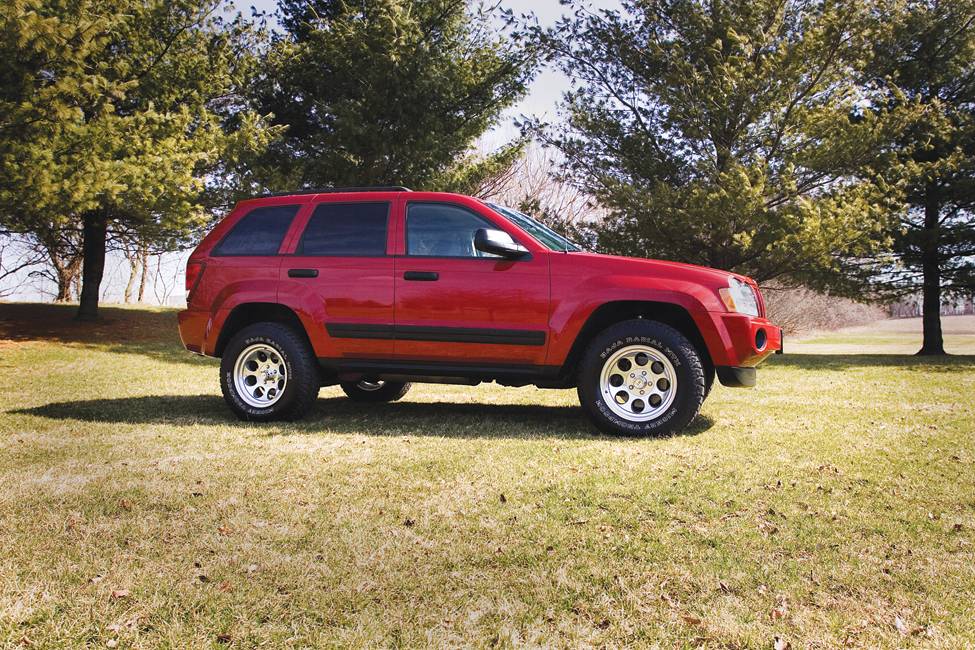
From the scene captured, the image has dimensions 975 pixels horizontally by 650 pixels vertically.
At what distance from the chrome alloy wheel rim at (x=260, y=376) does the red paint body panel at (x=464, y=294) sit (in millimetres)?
421

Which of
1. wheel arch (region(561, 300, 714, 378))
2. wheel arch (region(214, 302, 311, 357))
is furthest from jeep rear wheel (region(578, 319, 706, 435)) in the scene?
wheel arch (region(214, 302, 311, 357))

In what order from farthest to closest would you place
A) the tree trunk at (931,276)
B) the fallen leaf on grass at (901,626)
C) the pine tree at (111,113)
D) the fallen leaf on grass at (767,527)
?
1. the tree trunk at (931,276)
2. the pine tree at (111,113)
3. the fallen leaf on grass at (767,527)
4. the fallen leaf on grass at (901,626)

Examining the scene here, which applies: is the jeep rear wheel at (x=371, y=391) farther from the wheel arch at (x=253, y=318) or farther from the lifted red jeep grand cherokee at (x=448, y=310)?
the wheel arch at (x=253, y=318)

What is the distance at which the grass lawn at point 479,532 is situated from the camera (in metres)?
2.61

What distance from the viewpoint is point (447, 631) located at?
8.36ft

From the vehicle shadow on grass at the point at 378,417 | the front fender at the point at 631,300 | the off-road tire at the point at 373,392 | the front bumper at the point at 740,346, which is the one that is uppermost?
the front fender at the point at 631,300

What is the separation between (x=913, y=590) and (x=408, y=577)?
214 cm

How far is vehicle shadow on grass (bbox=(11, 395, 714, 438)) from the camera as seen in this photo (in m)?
6.28

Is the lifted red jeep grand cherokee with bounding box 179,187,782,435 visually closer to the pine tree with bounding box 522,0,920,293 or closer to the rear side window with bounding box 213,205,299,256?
the rear side window with bounding box 213,205,299,256

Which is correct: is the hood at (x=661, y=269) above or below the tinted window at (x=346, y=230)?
below

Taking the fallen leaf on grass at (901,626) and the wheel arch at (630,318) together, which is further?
the wheel arch at (630,318)

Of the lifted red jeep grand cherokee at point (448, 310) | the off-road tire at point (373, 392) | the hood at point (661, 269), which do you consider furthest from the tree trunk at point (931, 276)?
the off-road tire at point (373, 392)

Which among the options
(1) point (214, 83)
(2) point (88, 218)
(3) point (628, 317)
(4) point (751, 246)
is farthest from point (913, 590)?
(2) point (88, 218)

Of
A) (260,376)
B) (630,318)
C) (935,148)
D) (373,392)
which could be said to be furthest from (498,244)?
(935,148)
